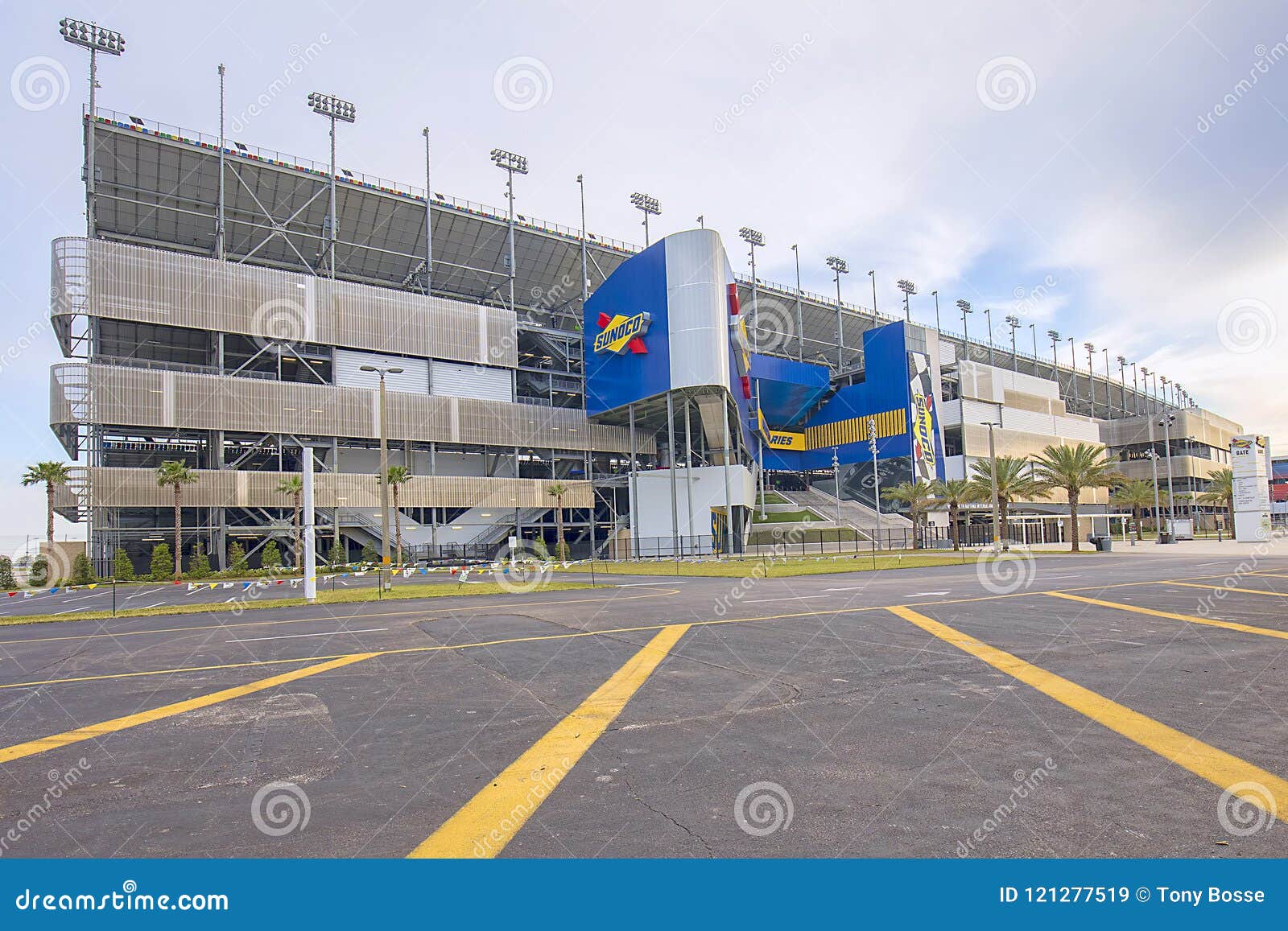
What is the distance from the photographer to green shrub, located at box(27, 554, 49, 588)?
4497 cm

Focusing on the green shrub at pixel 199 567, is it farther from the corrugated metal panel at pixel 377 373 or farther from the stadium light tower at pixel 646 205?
the stadium light tower at pixel 646 205

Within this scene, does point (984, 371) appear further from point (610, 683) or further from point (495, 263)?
point (610, 683)

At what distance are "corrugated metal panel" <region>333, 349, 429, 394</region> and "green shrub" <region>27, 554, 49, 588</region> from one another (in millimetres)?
21884

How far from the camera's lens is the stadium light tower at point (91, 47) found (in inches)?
1935

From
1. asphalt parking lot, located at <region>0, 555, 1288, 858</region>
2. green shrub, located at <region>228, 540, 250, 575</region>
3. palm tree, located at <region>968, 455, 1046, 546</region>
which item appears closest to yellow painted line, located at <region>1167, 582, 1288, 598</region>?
asphalt parking lot, located at <region>0, 555, 1288, 858</region>

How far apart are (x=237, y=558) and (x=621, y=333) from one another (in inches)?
1316

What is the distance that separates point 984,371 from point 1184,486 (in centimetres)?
5336

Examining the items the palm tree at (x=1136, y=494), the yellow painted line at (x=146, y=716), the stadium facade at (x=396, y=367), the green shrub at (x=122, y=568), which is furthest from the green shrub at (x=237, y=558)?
the palm tree at (x=1136, y=494)

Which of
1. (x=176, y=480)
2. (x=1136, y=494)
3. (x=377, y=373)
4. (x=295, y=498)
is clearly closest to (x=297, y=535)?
(x=295, y=498)

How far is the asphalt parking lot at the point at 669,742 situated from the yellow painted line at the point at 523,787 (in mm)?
30

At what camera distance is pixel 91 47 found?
1941 inches

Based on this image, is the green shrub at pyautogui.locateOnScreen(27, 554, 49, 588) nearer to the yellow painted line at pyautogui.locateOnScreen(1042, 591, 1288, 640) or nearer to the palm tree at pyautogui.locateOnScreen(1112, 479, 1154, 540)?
the yellow painted line at pyautogui.locateOnScreen(1042, 591, 1288, 640)

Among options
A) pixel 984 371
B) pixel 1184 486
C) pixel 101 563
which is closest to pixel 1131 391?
pixel 1184 486

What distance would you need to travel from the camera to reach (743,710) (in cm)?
721
